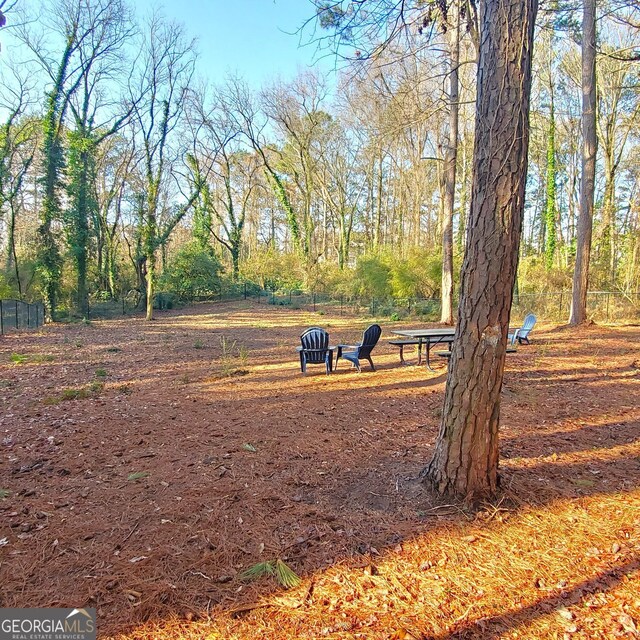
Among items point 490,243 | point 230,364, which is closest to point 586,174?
point 230,364

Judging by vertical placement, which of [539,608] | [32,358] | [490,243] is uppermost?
[490,243]

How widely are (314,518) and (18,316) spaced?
15.5 metres

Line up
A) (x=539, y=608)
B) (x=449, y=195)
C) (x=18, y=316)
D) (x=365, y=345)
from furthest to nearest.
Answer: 1. (x=18, y=316)
2. (x=449, y=195)
3. (x=365, y=345)
4. (x=539, y=608)

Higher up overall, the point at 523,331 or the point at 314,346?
the point at 523,331

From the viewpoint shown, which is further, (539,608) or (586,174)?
(586,174)

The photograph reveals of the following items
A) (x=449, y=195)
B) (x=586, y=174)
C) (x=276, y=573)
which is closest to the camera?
(x=276, y=573)

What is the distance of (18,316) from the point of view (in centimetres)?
1426

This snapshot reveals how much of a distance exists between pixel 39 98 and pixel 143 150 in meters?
4.57

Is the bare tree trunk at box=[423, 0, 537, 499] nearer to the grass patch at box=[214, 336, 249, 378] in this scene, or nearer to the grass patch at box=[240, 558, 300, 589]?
the grass patch at box=[240, 558, 300, 589]

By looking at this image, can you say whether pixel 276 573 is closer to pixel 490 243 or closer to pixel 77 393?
pixel 490 243

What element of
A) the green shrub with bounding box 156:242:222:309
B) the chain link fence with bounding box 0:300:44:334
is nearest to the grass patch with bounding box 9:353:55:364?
the chain link fence with bounding box 0:300:44:334

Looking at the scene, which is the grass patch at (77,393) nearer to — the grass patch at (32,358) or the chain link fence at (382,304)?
the grass patch at (32,358)

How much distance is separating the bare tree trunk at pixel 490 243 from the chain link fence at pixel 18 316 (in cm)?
1495

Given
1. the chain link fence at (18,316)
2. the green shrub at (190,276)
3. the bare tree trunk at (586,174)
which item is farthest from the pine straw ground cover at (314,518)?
the green shrub at (190,276)
